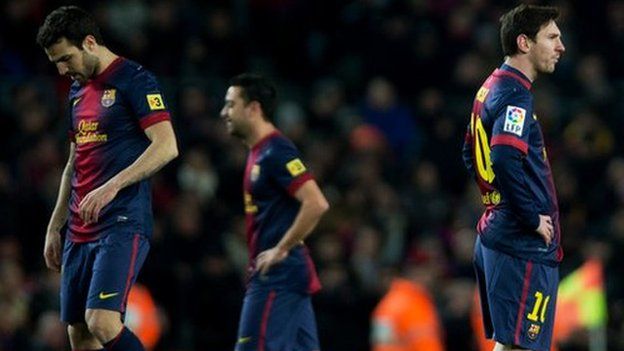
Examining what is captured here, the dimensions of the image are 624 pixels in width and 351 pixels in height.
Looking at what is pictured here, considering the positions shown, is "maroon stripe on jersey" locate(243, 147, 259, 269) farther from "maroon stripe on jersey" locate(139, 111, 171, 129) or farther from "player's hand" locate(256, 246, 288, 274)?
"maroon stripe on jersey" locate(139, 111, 171, 129)

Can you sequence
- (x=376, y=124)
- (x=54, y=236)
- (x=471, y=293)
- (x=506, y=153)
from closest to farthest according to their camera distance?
(x=506, y=153) → (x=54, y=236) → (x=471, y=293) → (x=376, y=124)

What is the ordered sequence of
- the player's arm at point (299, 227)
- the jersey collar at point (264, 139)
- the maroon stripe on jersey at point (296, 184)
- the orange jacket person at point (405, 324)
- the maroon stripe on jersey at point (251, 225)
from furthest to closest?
the orange jacket person at point (405, 324) < the jersey collar at point (264, 139) < the maroon stripe on jersey at point (251, 225) < the maroon stripe on jersey at point (296, 184) < the player's arm at point (299, 227)

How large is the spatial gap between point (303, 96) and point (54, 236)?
8.41 meters

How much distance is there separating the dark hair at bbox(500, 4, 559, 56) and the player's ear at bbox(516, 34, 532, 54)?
0.01 metres

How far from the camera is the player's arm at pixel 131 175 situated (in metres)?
8.07

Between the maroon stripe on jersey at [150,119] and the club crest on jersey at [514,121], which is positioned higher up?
the maroon stripe on jersey at [150,119]

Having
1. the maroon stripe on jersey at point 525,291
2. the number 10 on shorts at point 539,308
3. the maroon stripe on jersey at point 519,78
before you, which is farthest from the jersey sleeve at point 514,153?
the number 10 on shorts at point 539,308

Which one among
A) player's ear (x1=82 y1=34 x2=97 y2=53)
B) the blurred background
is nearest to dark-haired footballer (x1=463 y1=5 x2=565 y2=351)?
player's ear (x1=82 y1=34 x2=97 y2=53)

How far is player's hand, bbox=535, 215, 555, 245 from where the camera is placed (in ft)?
26.6

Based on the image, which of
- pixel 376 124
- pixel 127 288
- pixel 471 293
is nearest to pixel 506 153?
pixel 127 288

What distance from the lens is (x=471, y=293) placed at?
1429 cm

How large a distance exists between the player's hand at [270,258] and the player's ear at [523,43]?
2106 millimetres

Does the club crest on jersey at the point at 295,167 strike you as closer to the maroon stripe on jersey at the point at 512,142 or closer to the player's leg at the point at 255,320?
the player's leg at the point at 255,320

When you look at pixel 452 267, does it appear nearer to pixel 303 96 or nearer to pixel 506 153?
pixel 303 96
